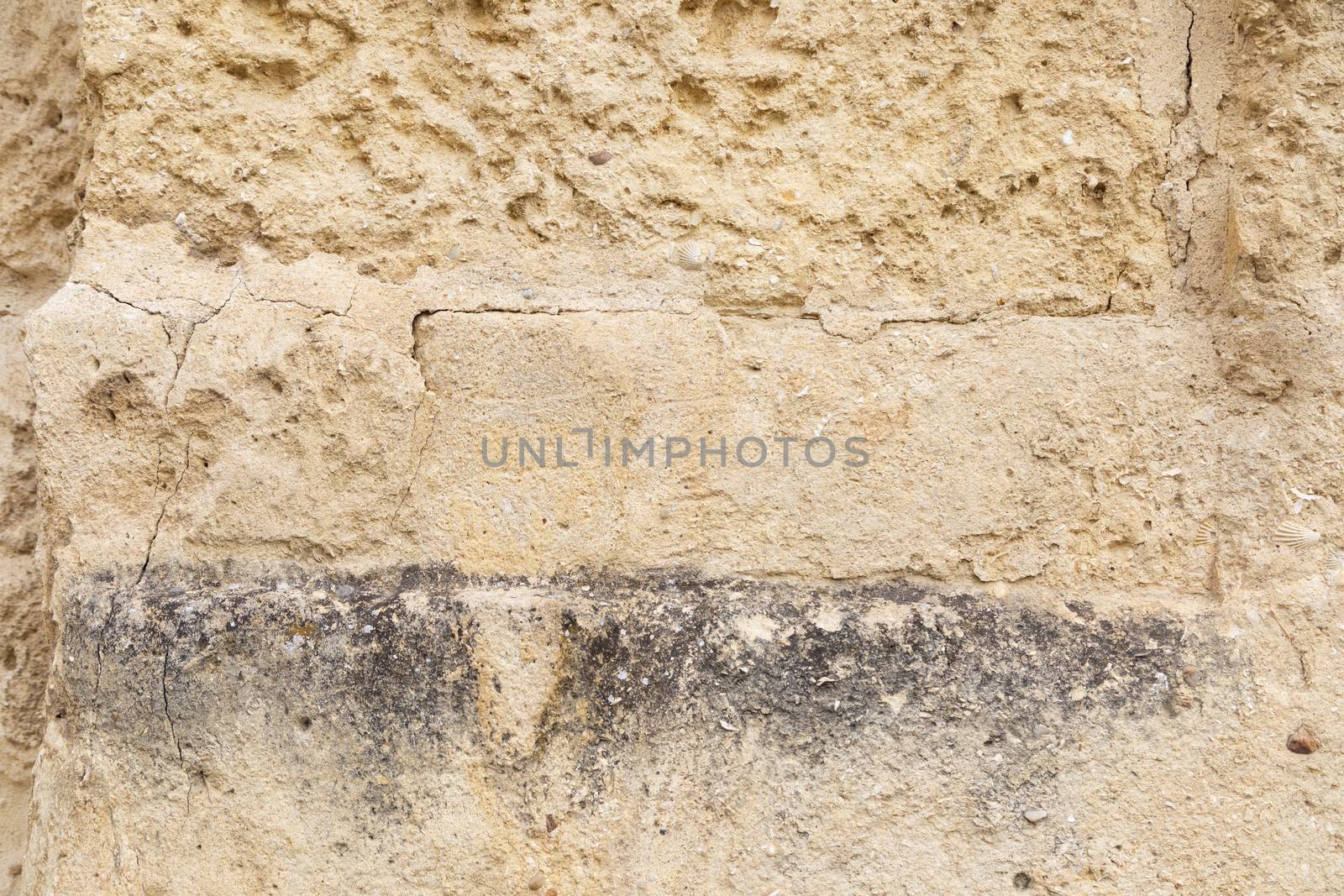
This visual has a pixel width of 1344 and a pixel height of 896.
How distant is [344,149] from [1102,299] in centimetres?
117

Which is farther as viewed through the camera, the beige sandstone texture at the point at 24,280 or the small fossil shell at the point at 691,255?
the beige sandstone texture at the point at 24,280

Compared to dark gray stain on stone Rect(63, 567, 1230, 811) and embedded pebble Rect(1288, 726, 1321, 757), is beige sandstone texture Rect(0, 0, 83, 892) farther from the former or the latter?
embedded pebble Rect(1288, 726, 1321, 757)

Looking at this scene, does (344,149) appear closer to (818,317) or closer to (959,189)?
(818,317)

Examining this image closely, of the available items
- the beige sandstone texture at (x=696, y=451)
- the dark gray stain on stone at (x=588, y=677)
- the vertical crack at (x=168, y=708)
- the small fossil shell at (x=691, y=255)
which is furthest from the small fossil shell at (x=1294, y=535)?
the vertical crack at (x=168, y=708)

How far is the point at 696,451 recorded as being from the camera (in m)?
1.41

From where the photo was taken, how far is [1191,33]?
1435 mm

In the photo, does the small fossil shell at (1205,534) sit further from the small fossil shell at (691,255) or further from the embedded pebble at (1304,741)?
the small fossil shell at (691,255)

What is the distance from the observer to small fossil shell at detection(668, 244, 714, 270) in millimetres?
1429

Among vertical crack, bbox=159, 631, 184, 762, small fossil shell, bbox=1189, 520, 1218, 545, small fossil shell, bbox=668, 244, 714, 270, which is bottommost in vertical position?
vertical crack, bbox=159, 631, 184, 762

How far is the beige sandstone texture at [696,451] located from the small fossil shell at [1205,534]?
12 mm

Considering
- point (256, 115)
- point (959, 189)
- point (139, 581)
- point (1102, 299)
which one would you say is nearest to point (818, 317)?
point (959, 189)

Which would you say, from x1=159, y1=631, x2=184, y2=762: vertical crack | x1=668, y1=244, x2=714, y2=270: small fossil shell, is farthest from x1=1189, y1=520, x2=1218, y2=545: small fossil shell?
x1=159, y1=631, x2=184, y2=762: vertical crack

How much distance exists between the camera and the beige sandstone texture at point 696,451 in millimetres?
1329

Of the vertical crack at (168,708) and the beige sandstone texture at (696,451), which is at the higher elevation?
the beige sandstone texture at (696,451)
